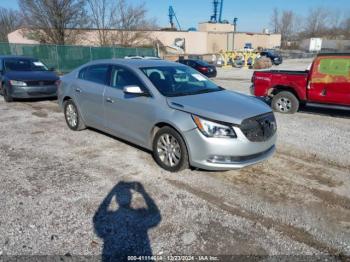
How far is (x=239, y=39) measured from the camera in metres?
69.9

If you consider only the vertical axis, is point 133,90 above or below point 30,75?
below

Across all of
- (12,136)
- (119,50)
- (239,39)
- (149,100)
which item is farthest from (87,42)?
(239,39)

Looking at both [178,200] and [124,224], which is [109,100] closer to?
[178,200]

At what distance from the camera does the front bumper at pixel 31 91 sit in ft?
31.5

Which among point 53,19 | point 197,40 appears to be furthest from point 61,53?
point 197,40

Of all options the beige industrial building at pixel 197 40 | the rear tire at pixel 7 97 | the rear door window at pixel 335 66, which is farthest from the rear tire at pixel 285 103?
the beige industrial building at pixel 197 40

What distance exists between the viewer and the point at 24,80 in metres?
9.56

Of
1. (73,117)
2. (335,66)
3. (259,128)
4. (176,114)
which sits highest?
(335,66)

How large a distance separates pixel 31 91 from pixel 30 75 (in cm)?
60

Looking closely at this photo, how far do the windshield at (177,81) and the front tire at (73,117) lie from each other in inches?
87.1

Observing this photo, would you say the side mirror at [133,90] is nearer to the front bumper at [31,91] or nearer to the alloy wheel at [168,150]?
the alloy wheel at [168,150]

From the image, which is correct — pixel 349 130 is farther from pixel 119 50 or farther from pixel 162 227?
pixel 119 50

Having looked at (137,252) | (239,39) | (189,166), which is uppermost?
(239,39)

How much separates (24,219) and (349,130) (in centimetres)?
675
